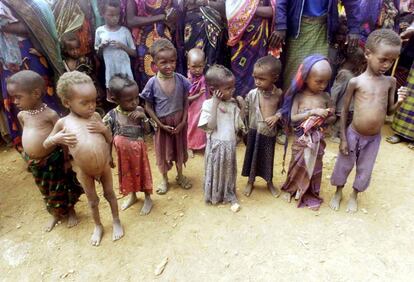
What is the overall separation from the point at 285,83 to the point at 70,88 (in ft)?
9.19

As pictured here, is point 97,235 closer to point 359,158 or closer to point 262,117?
point 262,117

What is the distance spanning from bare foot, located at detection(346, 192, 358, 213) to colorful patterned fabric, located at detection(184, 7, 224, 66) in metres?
2.27

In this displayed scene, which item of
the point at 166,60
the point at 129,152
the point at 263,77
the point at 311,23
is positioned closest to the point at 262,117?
the point at 263,77

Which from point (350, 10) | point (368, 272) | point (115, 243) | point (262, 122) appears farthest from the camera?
point (350, 10)

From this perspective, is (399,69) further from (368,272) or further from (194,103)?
(368,272)

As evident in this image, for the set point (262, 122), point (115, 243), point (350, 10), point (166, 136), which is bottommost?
point (115, 243)

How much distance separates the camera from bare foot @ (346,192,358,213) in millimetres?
2953

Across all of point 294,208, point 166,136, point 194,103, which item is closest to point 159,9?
A: point 194,103

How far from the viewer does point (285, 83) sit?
13.4 feet

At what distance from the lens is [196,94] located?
12.2 feet

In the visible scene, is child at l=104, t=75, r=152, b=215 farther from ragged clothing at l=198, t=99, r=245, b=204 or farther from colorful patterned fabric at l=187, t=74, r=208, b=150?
colorful patterned fabric at l=187, t=74, r=208, b=150

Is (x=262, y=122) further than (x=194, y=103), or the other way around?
(x=194, y=103)

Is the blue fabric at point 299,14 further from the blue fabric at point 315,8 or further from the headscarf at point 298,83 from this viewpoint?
the headscarf at point 298,83

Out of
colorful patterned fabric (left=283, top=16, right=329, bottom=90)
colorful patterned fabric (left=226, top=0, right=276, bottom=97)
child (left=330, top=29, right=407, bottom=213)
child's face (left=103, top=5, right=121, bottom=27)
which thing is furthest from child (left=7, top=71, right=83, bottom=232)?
colorful patterned fabric (left=283, top=16, right=329, bottom=90)
